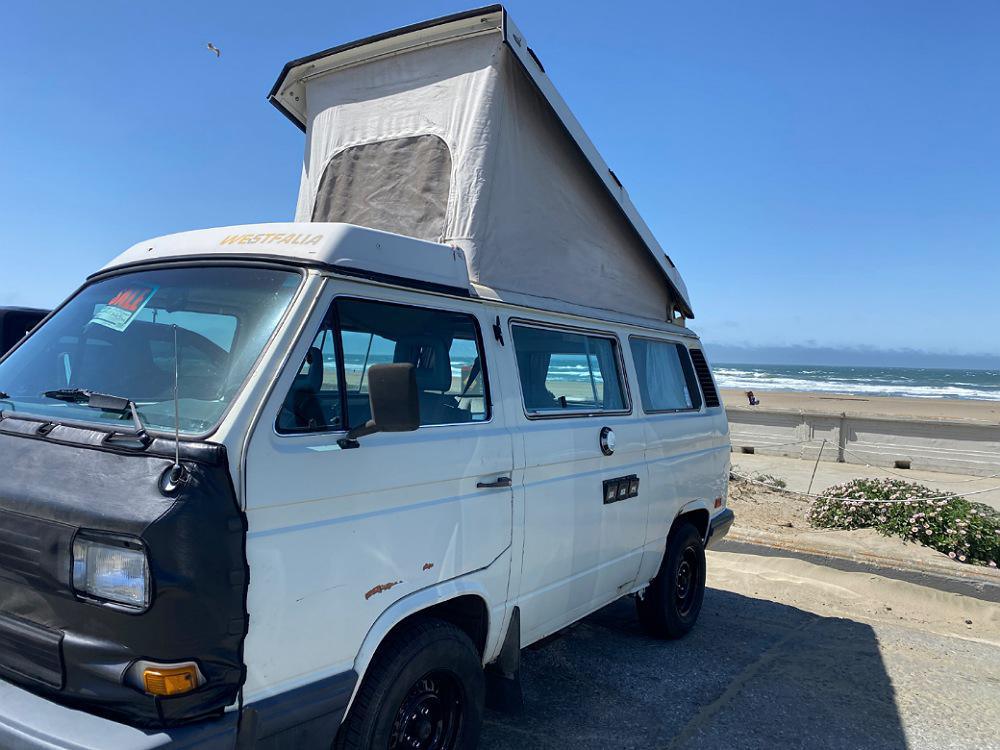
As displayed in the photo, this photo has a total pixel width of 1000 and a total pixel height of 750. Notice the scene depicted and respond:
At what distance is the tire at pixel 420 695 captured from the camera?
2713 mm

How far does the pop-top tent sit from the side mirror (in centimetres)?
135

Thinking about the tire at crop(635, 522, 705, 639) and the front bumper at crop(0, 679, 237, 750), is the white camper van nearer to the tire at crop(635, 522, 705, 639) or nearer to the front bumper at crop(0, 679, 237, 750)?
the front bumper at crop(0, 679, 237, 750)

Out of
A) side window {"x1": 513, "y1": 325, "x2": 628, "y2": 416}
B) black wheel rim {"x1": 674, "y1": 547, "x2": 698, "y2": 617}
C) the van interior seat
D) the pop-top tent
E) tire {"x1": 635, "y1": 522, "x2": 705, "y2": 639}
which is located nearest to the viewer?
the van interior seat

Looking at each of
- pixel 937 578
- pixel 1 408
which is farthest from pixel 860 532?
pixel 1 408

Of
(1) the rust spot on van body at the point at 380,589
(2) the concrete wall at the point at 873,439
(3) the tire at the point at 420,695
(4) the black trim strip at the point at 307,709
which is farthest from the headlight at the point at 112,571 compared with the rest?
(2) the concrete wall at the point at 873,439

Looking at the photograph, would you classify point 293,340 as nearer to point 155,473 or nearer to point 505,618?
point 155,473

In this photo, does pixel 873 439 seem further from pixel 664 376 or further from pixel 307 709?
pixel 307 709

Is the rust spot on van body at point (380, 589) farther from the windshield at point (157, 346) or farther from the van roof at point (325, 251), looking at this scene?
the van roof at point (325, 251)

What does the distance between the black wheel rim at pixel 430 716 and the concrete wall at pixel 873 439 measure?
580 inches

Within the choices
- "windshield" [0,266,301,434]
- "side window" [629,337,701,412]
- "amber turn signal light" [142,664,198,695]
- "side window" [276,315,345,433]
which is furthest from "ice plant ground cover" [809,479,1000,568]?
"amber turn signal light" [142,664,198,695]

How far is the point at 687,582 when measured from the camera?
5809mm

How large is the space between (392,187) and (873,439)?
48.6 ft

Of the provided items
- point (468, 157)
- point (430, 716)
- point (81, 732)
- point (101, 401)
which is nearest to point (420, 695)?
point (430, 716)

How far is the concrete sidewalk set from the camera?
13.0m
